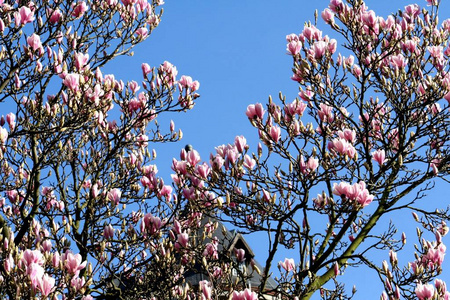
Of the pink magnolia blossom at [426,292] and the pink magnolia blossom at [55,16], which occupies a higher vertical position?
the pink magnolia blossom at [55,16]

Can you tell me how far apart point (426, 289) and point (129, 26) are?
6.90 metres

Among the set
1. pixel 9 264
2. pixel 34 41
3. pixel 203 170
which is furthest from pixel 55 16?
pixel 9 264

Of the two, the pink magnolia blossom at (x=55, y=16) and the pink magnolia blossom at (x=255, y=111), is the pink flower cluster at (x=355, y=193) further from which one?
the pink magnolia blossom at (x=55, y=16)

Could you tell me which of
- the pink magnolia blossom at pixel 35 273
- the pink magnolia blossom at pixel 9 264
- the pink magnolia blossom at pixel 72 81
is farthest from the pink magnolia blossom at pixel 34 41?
the pink magnolia blossom at pixel 35 273

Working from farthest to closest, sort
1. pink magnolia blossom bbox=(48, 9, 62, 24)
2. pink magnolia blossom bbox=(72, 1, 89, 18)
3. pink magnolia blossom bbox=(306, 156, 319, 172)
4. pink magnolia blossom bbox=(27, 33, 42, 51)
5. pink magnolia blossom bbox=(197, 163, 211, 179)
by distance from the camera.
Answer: pink magnolia blossom bbox=(72, 1, 89, 18) < pink magnolia blossom bbox=(48, 9, 62, 24) < pink magnolia blossom bbox=(27, 33, 42, 51) < pink magnolia blossom bbox=(197, 163, 211, 179) < pink magnolia blossom bbox=(306, 156, 319, 172)

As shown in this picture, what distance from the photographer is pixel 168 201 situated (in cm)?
876

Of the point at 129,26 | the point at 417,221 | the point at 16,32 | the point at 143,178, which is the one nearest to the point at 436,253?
the point at 417,221

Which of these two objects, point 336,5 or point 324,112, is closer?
point 324,112

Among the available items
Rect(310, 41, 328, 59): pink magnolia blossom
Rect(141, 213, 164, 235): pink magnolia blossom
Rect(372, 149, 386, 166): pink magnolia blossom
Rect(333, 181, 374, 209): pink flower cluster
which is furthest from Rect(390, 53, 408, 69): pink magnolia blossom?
Rect(141, 213, 164, 235): pink magnolia blossom

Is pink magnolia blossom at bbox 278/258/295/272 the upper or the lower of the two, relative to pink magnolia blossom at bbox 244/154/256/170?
lower

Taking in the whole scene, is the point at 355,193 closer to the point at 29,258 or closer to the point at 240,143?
the point at 240,143

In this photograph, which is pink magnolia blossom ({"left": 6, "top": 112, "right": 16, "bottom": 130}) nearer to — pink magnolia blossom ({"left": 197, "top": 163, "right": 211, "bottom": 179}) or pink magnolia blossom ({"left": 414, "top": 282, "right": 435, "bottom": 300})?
pink magnolia blossom ({"left": 197, "top": 163, "right": 211, "bottom": 179})

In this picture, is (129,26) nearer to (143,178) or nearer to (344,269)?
(143,178)

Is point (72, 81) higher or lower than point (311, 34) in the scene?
lower
